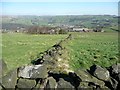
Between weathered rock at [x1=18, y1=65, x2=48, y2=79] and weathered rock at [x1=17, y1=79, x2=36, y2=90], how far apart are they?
0.22 m

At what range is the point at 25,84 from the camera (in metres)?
9.76

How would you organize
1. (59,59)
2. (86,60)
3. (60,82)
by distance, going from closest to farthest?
(60,82) → (59,59) → (86,60)

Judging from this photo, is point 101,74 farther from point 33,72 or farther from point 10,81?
point 10,81

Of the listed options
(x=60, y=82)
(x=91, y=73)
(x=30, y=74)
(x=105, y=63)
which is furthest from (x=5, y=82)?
(x=105, y=63)

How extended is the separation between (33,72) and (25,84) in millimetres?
609

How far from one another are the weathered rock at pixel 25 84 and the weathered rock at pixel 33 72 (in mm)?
225

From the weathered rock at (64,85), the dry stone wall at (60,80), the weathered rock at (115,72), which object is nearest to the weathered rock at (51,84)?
the dry stone wall at (60,80)

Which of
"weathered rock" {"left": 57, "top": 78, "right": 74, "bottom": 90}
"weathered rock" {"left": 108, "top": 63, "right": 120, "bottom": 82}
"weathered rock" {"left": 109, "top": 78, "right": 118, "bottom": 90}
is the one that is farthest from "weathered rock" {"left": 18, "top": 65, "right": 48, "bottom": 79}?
"weathered rock" {"left": 108, "top": 63, "right": 120, "bottom": 82}

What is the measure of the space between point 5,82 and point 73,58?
8293 mm

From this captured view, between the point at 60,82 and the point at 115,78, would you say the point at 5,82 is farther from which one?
the point at 115,78

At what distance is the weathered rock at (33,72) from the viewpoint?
10.0 m

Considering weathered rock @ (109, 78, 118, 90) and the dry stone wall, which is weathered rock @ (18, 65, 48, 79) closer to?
the dry stone wall

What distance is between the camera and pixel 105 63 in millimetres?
16234

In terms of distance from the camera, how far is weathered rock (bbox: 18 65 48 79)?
1000 cm
